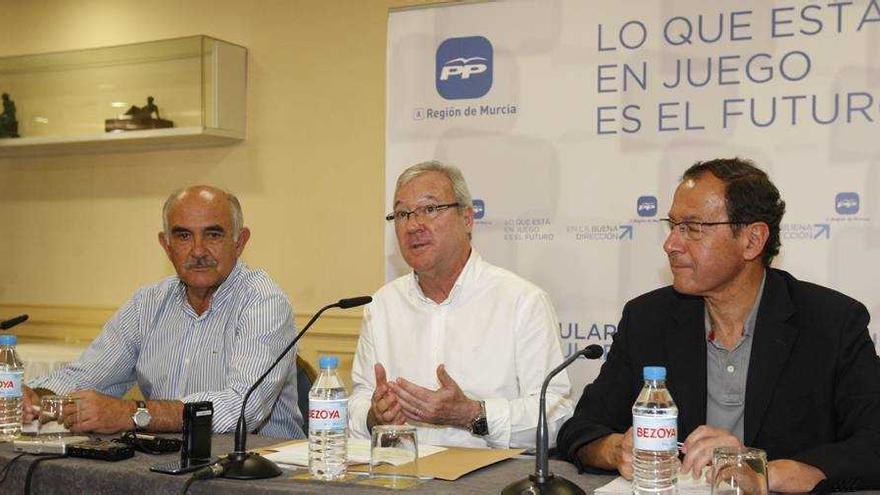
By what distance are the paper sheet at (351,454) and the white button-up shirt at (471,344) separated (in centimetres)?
49

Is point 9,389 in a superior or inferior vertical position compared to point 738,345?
inferior

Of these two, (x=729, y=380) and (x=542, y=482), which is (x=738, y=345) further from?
(x=542, y=482)

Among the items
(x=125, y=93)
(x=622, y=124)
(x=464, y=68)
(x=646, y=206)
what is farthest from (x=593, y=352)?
(x=125, y=93)

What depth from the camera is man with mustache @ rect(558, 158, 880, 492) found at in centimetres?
246

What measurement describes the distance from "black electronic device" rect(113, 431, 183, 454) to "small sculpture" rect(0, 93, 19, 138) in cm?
382

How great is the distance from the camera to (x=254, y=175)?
17.3 feet

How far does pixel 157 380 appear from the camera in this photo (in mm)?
3373

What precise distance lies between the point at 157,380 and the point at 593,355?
6.07 ft

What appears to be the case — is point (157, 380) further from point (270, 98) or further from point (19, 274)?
point (19, 274)

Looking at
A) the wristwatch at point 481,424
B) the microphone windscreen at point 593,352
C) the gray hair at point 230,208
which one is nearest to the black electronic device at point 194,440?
the wristwatch at point 481,424

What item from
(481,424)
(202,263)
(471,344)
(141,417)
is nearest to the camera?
(141,417)

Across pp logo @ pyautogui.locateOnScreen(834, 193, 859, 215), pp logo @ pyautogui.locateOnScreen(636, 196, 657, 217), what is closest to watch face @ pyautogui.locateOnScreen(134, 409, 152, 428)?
pp logo @ pyautogui.locateOnScreen(636, 196, 657, 217)

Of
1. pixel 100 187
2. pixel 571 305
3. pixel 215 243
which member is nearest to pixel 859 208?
pixel 571 305

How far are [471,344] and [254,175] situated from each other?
7.94 feet
